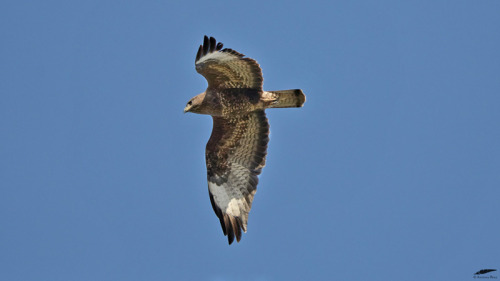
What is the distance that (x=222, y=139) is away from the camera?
488 inches

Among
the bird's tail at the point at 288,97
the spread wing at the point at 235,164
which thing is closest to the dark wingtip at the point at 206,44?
the bird's tail at the point at 288,97

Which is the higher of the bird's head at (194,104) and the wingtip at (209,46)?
the wingtip at (209,46)

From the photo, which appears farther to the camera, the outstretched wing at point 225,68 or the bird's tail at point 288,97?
the bird's tail at point 288,97

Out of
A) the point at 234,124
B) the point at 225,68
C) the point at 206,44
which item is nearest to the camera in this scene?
the point at 206,44

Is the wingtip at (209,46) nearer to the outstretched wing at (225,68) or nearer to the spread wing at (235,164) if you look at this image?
the outstretched wing at (225,68)

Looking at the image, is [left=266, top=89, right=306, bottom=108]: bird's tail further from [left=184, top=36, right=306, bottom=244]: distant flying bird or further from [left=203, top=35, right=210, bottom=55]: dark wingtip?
[left=203, top=35, right=210, bottom=55]: dark wingtip

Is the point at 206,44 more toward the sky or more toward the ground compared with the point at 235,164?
more toward the sky

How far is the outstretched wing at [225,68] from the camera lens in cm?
1085

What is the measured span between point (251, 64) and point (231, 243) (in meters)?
3.25

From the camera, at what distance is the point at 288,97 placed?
1177 centimetres

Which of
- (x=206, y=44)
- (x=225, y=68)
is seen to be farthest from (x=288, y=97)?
(x=206, y=44)

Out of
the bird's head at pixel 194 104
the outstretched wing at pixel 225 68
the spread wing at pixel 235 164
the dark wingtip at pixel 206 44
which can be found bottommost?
the spread wing at pixel 235 164

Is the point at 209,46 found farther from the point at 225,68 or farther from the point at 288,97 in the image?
the point at 288,97

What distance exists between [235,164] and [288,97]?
1.69 meters
